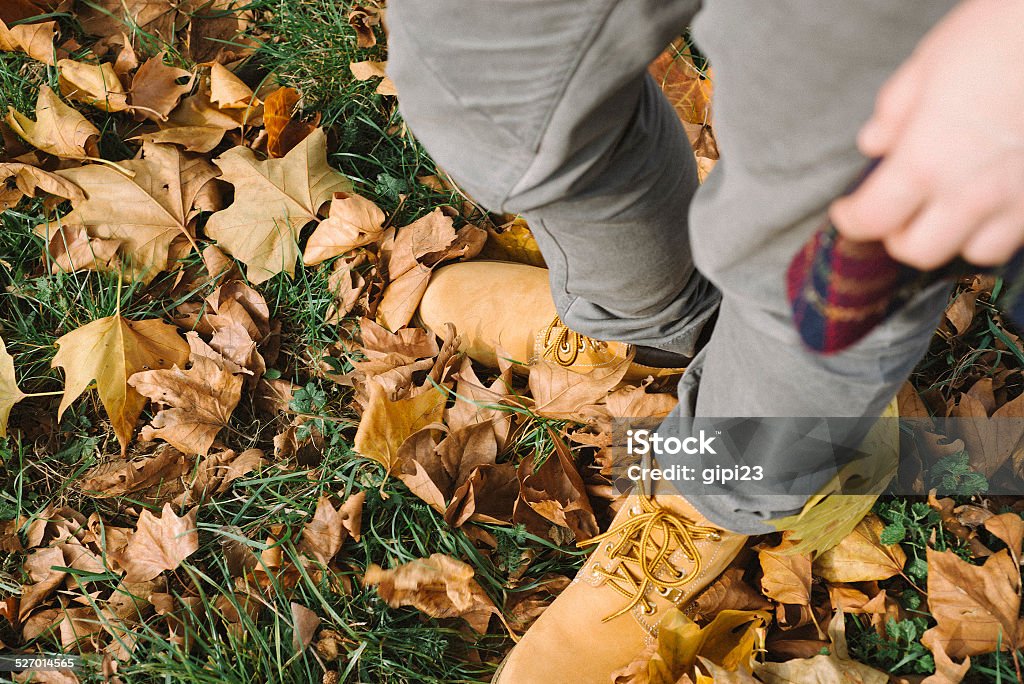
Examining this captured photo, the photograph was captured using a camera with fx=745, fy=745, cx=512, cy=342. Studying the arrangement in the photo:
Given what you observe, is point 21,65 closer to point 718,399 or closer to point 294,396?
point 294,396

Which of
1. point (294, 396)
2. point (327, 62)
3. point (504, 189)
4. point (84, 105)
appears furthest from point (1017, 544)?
point (84, 105)

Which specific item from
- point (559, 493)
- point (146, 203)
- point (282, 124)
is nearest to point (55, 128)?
point (146, 203)

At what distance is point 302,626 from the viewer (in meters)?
1.20

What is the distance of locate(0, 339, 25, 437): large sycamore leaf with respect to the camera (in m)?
1.42

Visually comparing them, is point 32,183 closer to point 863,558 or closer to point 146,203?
point 146,203

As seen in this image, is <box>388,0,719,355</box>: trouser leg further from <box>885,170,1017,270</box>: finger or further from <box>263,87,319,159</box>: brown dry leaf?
<box>263,87,319,159</box>: brown dry leaf

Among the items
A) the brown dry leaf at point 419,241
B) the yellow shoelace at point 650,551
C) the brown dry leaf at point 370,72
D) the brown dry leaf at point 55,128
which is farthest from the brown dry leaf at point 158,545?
the brown dry leaf at point 370,72

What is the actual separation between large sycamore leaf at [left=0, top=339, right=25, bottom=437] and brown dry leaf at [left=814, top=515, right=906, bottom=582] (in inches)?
57.9

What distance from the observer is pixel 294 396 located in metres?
1.41

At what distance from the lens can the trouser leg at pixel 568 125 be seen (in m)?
0.67

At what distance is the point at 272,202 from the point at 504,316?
56 cm

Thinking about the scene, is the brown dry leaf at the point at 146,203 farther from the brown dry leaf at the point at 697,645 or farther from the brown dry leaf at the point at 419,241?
the brown dry leaf at the point at 697,645

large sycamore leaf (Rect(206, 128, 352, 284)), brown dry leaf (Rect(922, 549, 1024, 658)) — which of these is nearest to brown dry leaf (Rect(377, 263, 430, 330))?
large sycamore leaf (Rect(206, 128, 352, 284))

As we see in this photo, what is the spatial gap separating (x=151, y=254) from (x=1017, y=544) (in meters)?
1.64
